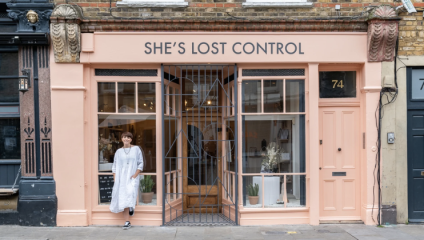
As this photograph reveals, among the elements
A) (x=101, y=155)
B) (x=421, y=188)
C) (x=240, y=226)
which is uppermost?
(x=101, y=155)

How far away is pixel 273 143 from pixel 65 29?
4.57m

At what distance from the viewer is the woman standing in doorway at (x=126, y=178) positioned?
23.4 feet

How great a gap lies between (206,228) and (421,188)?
14.2ft

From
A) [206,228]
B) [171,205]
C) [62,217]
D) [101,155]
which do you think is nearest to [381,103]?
[206,228]

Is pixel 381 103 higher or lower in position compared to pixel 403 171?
higher

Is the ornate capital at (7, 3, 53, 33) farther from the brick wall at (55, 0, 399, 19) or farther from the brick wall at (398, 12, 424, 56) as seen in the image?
the brick wall at (398, 12, 424, 56)

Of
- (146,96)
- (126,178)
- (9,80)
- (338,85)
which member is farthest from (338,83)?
(9,80)

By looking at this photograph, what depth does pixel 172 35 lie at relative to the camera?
7348 millimetres

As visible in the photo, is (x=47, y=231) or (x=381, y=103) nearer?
(x=47, y=231)

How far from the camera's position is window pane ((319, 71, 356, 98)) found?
25.4 ft

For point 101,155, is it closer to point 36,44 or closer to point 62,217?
point 62,217

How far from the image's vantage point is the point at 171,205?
25.4 feet

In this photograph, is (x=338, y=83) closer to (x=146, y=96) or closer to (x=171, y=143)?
(x=171, y=143)

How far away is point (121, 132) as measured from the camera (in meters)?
7.59
